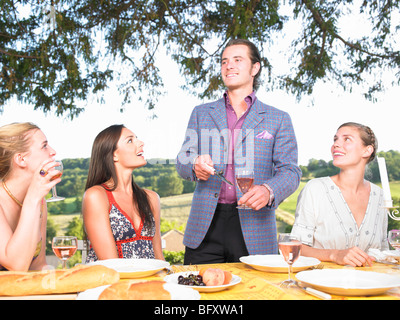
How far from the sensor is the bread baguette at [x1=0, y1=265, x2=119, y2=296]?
1.23 metres

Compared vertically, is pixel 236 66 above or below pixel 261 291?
above

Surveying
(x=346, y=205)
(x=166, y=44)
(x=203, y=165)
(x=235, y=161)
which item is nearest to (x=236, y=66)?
(x=235, y=161)

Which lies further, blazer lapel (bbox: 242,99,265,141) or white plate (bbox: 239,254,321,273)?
blazer lapel (bbox: 242,99,265,141)

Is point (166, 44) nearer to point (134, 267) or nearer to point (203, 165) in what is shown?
point (203, 165)

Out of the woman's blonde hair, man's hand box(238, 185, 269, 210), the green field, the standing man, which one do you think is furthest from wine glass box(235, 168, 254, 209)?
the green field

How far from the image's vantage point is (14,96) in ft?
14.6

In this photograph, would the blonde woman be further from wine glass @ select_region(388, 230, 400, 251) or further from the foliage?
the foliage

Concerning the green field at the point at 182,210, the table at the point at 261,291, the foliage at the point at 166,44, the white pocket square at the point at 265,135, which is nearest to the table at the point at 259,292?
the table at the point at 261,291

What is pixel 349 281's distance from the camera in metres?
1.40

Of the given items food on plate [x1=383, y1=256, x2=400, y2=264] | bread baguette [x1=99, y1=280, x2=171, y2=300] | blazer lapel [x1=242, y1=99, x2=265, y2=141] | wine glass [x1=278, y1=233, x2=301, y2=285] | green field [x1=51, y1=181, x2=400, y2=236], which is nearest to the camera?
bread baguette [x1=99, y1=280, x2=171, y2=300]

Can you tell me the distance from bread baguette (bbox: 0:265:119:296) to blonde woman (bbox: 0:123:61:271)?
30 centimetres

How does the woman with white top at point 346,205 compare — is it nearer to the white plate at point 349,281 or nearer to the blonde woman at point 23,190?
the white plate at point 349,281

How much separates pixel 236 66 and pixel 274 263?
4.05 feet

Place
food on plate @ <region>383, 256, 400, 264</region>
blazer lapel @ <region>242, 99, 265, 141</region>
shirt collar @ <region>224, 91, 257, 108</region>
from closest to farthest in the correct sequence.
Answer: food on plate @ <region>383, 256, 400, 264</region>, blazer lapel @ <region>242, 99, 265, 141</region>, shirt collar @ <region>224, 91, 257, 108</region>
